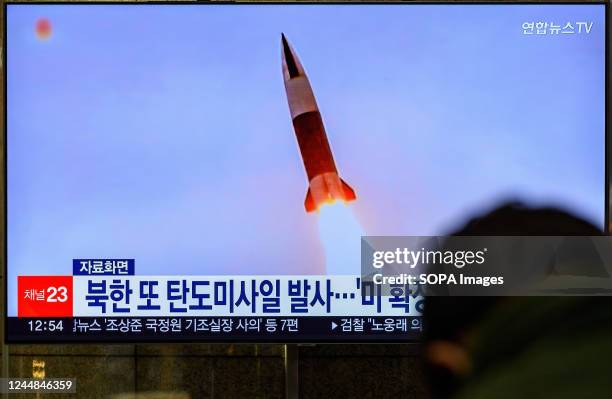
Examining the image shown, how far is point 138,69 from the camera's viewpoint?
390 centimetres

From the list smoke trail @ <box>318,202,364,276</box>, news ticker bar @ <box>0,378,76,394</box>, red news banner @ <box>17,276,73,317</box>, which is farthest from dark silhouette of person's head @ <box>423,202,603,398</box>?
news ticker bar @ <box>0,378,76,394</box>

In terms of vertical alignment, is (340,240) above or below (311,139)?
below

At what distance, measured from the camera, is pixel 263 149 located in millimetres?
3889

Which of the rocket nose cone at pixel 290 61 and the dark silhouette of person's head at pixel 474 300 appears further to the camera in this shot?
the rocket nose cone at pixel 290 61

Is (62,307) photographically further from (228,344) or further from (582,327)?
(582,327)

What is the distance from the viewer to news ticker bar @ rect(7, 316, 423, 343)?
151 inches

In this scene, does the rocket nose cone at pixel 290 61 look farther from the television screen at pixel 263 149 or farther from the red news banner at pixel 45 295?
the red news banner at pixel 45 295

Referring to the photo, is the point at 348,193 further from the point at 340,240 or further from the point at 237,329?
the point at 237,329

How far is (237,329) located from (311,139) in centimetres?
87

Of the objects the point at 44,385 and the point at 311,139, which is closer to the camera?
the point at 311,139

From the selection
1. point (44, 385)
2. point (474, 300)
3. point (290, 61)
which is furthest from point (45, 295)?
point (474, 300)

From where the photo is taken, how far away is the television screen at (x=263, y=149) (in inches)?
151

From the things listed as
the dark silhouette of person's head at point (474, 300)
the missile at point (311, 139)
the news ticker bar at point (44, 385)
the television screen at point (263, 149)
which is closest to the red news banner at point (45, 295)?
the television screen at point (263, 149)

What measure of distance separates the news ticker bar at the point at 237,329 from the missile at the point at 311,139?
500 millimetres
